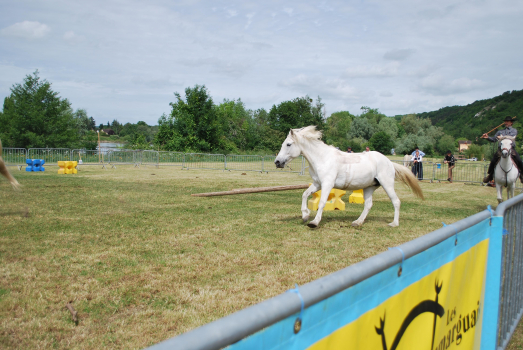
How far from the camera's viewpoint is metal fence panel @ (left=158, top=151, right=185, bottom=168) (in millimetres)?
32125

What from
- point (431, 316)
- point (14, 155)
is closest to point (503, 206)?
point (431, 316)

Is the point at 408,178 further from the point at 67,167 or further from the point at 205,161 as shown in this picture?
the point at 205,161

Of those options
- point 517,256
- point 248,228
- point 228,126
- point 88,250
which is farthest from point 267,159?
point 228,126

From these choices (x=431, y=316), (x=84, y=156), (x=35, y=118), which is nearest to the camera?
(x=431, y=316)

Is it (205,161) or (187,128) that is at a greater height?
(187,128)

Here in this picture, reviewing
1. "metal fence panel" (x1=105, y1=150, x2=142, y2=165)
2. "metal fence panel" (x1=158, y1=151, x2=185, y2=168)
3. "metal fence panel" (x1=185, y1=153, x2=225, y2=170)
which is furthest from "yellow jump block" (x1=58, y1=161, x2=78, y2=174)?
"metal fence panel" (x1=158, y1=151, x2=185, y2=168)

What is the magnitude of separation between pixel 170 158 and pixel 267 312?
32570 mm

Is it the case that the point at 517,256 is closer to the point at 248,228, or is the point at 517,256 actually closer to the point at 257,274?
the point at 257,274

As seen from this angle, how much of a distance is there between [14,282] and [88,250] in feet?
4.77

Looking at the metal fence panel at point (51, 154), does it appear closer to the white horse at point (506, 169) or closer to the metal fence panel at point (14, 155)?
the metal fence panel at point (14, 155)

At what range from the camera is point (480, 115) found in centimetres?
12556

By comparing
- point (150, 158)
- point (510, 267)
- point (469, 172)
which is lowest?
point (510, 267)

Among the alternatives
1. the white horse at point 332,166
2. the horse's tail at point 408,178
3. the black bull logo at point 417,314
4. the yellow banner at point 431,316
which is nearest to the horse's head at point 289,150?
the white horse at point 332,166

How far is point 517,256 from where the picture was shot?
3303 millimetres
